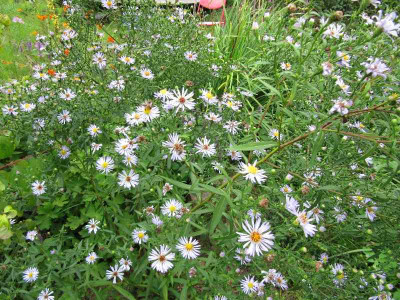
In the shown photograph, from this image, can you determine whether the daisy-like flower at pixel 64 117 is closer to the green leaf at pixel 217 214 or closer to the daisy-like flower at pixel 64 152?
the daisy-like flower at pixel 64 152

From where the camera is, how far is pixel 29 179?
6.34 ft

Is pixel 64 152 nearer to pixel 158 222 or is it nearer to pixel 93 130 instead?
pixel 93 130

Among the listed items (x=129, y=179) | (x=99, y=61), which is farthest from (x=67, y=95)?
(x=129, y=179)

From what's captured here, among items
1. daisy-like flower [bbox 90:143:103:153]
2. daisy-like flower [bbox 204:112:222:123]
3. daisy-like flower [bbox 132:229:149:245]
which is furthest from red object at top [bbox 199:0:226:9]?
daisy-like flower [bbox 132:229:149:245]

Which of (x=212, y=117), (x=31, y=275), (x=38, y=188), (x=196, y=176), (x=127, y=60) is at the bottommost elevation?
(x=31, y=275)

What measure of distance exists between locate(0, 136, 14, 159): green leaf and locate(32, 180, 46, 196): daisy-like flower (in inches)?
24.5

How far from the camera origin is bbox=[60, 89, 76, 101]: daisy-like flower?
1974mm

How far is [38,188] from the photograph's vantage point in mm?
1892

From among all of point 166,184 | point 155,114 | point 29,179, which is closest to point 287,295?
point 166,184

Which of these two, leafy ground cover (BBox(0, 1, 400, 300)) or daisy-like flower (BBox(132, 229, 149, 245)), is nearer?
leafy ground cover (BBox(0, 1, 400, 300))

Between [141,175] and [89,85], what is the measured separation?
93cm

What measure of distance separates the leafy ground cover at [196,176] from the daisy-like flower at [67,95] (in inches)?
0.4

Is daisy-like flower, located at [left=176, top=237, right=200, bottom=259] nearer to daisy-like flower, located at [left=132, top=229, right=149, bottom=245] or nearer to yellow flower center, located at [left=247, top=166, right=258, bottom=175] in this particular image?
daisy-like flower, located at [left=132, top=229, right=149, bottom=245]

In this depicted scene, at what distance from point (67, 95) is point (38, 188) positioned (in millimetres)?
590
